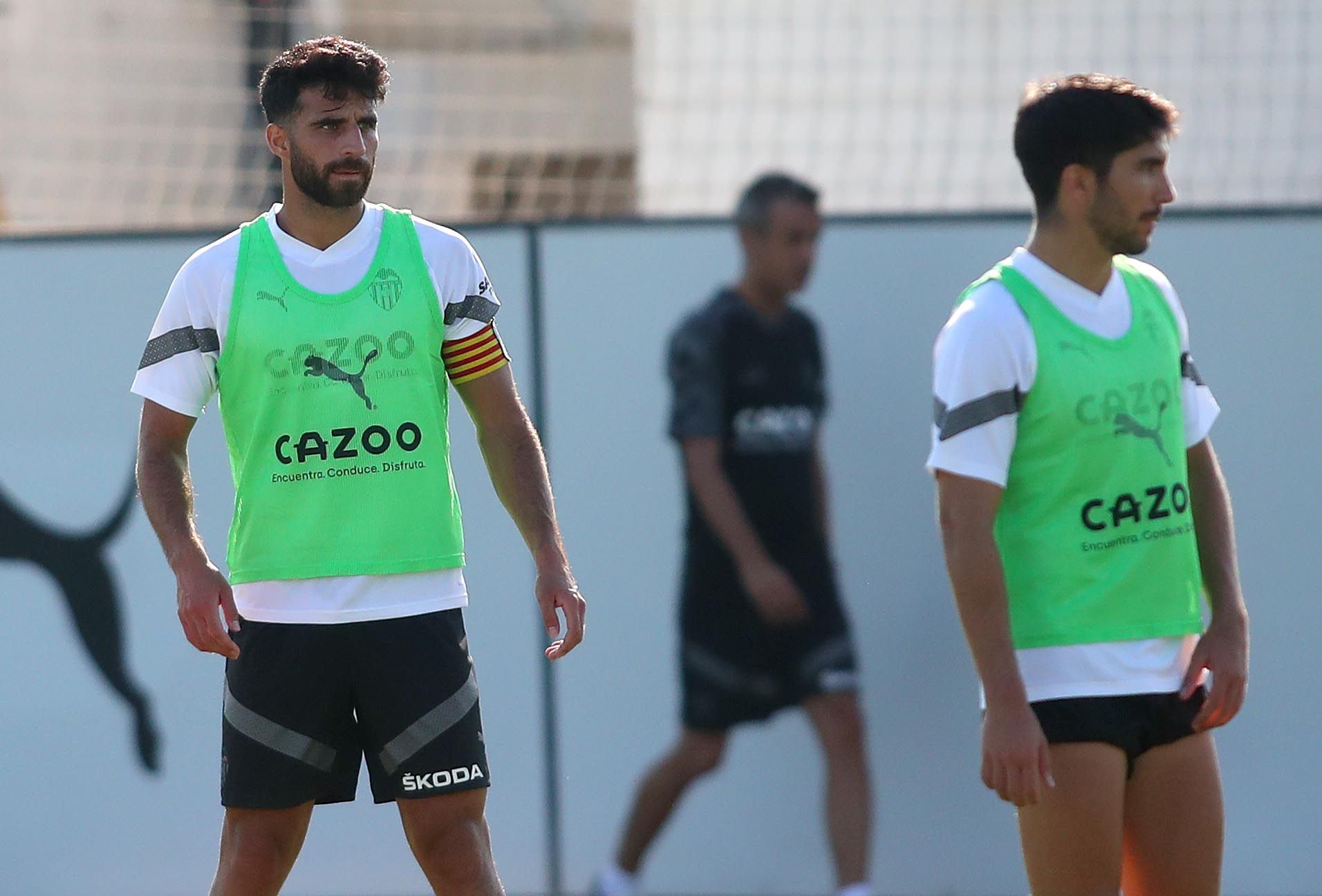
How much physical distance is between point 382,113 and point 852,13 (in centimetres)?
334

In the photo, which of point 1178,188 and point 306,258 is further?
point 1178,188

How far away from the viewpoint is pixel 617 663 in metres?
5.21

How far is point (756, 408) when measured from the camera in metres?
5.07

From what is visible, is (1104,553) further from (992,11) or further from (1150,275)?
(992,11)

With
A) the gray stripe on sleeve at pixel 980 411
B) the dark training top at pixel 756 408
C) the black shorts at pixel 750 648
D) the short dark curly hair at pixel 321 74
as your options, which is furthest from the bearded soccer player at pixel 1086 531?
the black shorts at pixel 750 648

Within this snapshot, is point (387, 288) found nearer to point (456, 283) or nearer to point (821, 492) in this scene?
point (456, 283)

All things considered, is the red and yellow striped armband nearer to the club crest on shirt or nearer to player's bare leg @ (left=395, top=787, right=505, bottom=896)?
the club crest on shirt

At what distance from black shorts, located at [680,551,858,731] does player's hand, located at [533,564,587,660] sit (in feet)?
6.35

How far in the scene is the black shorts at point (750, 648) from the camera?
16.9ft

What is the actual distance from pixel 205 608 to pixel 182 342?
526 mm

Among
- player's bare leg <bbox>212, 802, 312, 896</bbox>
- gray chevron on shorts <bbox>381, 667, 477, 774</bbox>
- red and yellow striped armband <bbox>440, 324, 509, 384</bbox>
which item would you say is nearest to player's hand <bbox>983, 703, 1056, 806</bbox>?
gray chevron on shorts <bbox>381, 667, 477, 774</bbox>

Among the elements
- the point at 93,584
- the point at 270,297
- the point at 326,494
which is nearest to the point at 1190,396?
the point at 326,494

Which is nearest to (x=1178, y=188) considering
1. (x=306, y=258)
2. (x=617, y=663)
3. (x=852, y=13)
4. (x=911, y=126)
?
(x=911, y=126)

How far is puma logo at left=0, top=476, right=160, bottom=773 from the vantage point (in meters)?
5.13
